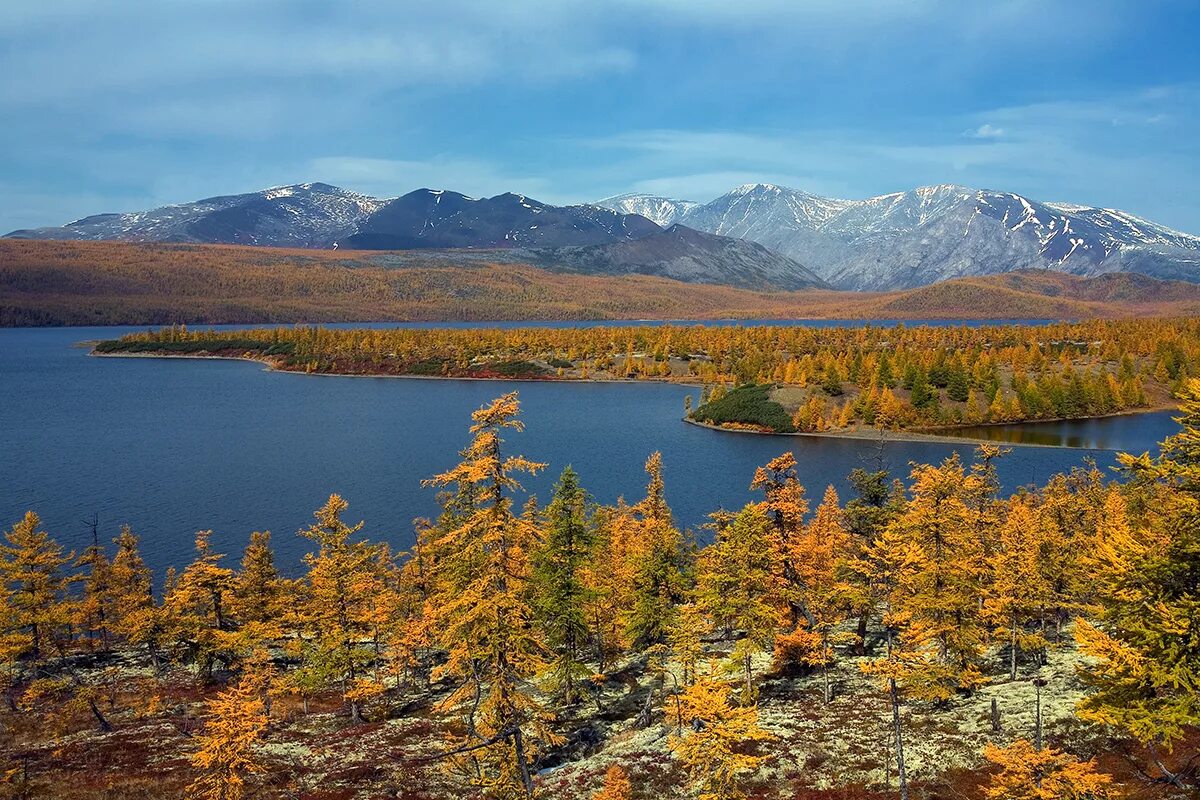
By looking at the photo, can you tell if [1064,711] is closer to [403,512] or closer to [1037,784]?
[1037,784]

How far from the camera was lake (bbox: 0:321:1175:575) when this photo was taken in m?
92.6

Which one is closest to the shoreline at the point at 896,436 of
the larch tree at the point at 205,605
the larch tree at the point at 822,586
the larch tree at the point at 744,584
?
the larch tree at the point at 822,586

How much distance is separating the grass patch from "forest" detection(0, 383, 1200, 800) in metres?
100

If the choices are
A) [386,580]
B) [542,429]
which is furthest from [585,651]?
[542,429]

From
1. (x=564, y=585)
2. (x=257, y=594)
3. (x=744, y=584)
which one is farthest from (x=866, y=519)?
(x=257, y=594)

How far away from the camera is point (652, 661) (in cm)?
4194

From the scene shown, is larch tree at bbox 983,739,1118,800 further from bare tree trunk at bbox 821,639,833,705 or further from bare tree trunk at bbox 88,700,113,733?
bare tree trunk at bbox 88,700,113,733

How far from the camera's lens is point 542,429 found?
157750mm

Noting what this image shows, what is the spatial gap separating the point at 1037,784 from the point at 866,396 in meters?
150

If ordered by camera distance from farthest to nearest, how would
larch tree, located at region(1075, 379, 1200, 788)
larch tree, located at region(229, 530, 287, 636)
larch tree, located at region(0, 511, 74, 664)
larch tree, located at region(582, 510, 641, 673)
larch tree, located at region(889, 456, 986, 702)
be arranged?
larch tree, located at region(229, 530, 287, 636) → larch tree, located at region(582, 510, 641, 673) → larch tree, located at region(0, 511, 74, 664) → larch tree, located at region(889, 456, 986, 702) → larch tree, located at region(1075, 379, 1200, 788)

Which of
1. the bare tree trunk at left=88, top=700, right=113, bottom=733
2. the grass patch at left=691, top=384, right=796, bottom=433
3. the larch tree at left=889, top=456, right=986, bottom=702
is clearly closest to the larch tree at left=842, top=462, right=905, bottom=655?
the larch tree at left=889, top=456, right=986, bottom=702

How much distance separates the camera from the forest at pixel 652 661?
24.4 meters

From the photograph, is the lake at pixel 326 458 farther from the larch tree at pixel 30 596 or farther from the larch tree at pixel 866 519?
the larch tree at pixel 866 519

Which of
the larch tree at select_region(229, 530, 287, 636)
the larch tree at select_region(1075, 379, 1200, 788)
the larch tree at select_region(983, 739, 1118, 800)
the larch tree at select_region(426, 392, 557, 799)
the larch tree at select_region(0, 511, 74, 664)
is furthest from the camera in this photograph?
the larch tree at select_region(229, 530, 287, 636)
